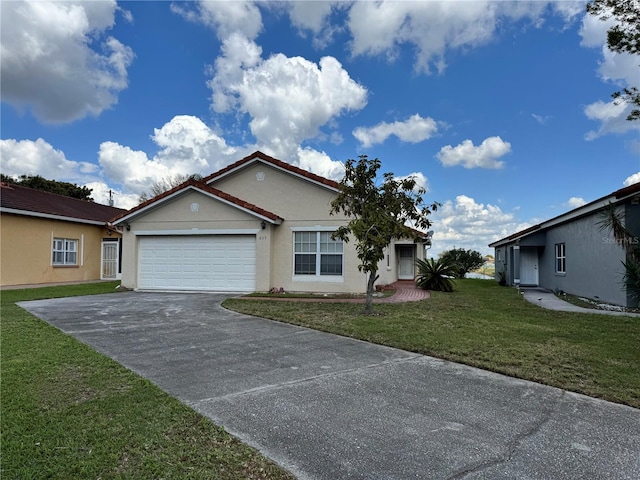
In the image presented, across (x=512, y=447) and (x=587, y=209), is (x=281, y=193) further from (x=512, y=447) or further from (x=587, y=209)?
(x=512, y=447)

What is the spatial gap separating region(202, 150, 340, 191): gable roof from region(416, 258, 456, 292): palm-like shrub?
22.6 ft

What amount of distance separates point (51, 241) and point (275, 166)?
39.8 feet

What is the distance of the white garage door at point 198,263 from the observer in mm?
15648

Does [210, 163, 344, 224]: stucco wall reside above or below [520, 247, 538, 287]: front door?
above

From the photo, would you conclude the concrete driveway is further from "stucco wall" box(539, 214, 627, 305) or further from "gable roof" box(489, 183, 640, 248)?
"stucco wall" box(539, 214, 627, 305)

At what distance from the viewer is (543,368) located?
5688 mm

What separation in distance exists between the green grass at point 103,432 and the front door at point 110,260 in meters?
18.5

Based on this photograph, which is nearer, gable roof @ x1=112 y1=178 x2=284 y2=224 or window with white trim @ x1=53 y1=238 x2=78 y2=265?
gable roof @ x1=112 y1=178 x2=284 y2=224

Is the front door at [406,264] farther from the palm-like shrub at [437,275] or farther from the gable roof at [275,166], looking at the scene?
the gable roof at [275,166]

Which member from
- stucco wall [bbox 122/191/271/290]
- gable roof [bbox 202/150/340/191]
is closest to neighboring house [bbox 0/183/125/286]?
stucco wall [bbox 122/191/271/290]

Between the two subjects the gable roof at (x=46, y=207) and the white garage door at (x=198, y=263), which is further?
the gable roof at (x=46, y=207)

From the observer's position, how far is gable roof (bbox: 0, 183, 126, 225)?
17550 mm

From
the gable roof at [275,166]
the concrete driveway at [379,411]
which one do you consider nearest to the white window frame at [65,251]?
the gable roof at [275,166]

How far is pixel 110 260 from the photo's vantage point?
2261cm
